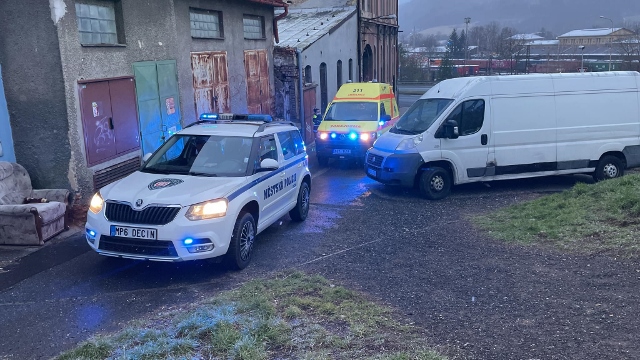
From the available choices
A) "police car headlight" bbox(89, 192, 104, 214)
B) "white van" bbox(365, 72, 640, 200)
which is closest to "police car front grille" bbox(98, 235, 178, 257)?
"police car headlight" bbox(89, 192, 104, 214)

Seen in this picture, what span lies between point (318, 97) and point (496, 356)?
17874 mm

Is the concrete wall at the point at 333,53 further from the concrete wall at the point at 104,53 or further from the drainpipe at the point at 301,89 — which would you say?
the concrete wall at the point at 104,53

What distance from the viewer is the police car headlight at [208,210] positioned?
6.47 meters

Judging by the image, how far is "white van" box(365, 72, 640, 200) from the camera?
11172 millimetres

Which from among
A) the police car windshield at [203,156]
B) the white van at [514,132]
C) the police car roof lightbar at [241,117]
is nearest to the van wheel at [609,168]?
the white van at [514,132]

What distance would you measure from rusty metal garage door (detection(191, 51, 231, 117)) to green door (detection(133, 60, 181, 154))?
922 mm

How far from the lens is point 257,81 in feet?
55.2

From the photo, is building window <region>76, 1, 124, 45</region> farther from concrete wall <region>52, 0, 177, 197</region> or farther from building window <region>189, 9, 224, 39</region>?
building window <region>189, 9, 224, 39</region>

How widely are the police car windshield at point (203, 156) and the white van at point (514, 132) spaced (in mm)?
4400

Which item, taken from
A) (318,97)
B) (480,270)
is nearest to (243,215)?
(480,270)

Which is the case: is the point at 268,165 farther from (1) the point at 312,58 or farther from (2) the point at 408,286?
(1) the point at 312,58

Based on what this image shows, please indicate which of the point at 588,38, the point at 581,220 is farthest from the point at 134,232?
the point at 588,38

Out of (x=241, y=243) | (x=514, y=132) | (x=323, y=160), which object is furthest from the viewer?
(x=323, y=160)

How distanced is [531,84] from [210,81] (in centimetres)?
765
